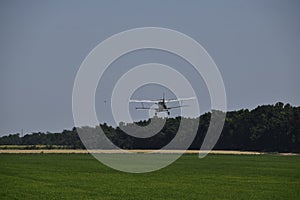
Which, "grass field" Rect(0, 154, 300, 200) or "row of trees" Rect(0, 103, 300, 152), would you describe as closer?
"grass field" Rect(0, 154, 300, 200)

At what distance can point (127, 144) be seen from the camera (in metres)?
156

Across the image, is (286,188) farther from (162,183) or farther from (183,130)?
(183,130)

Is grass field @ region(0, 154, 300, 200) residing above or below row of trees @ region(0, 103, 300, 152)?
below

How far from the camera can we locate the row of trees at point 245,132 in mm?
128875

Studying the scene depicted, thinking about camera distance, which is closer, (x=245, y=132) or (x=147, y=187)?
Result: (x=147, y=187)

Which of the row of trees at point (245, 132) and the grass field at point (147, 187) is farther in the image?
the row of trees at point (245, 132)

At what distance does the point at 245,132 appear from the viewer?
139375mm

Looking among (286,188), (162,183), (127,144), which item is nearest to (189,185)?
(162,183)

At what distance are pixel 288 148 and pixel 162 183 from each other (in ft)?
289

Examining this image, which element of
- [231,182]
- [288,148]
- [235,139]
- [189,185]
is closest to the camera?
[189,185]

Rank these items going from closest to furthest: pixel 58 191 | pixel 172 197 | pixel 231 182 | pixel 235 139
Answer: pixel 172 197 → pixel 58 191 → pixel 231 182 → pixel 235 139

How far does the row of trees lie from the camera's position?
5074 inches

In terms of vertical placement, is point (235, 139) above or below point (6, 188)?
above

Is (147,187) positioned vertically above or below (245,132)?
below
